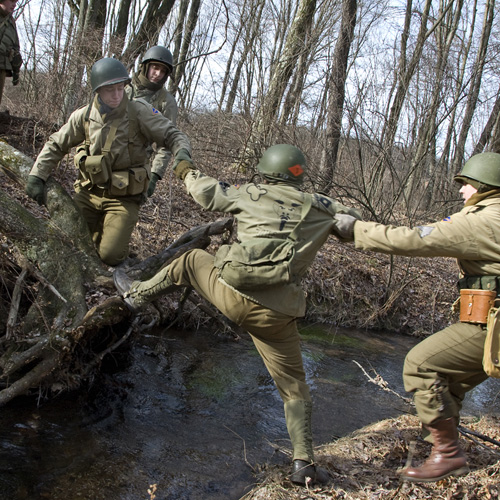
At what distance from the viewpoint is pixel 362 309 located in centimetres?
910

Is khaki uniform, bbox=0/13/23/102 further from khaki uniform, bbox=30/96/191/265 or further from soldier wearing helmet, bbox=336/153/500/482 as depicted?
soldier wearing helmet, bbox=336/153/500/482

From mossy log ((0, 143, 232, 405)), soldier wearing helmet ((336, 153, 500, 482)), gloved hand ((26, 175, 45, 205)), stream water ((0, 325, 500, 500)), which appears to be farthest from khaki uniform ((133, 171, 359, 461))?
gloved hand ((26, 175, 45, 205))

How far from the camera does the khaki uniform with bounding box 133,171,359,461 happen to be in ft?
10.6

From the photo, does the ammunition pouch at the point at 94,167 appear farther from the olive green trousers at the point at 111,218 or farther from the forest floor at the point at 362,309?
the forest floor at the point at 362,309

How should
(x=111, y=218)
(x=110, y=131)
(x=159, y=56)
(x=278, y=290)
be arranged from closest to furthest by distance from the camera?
(x=278, y=290) → (x=110, y=131) → (x=111, y=218) → (x=159, y=56)

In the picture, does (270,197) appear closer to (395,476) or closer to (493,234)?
(493,234)

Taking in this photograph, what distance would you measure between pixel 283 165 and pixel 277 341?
1280 mm

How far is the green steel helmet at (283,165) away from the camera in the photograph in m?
3.39

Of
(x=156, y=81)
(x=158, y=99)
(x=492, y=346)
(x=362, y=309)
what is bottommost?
(x=362, y=309)

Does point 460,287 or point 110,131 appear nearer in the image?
point 460,287

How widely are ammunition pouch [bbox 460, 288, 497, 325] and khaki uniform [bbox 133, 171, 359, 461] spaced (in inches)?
37.6

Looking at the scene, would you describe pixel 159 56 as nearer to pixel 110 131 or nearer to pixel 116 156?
pixel 110 131

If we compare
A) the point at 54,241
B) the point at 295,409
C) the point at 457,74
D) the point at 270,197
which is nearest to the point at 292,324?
the point at 295,409

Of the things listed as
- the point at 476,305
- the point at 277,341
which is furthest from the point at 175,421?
the point at 476,305
